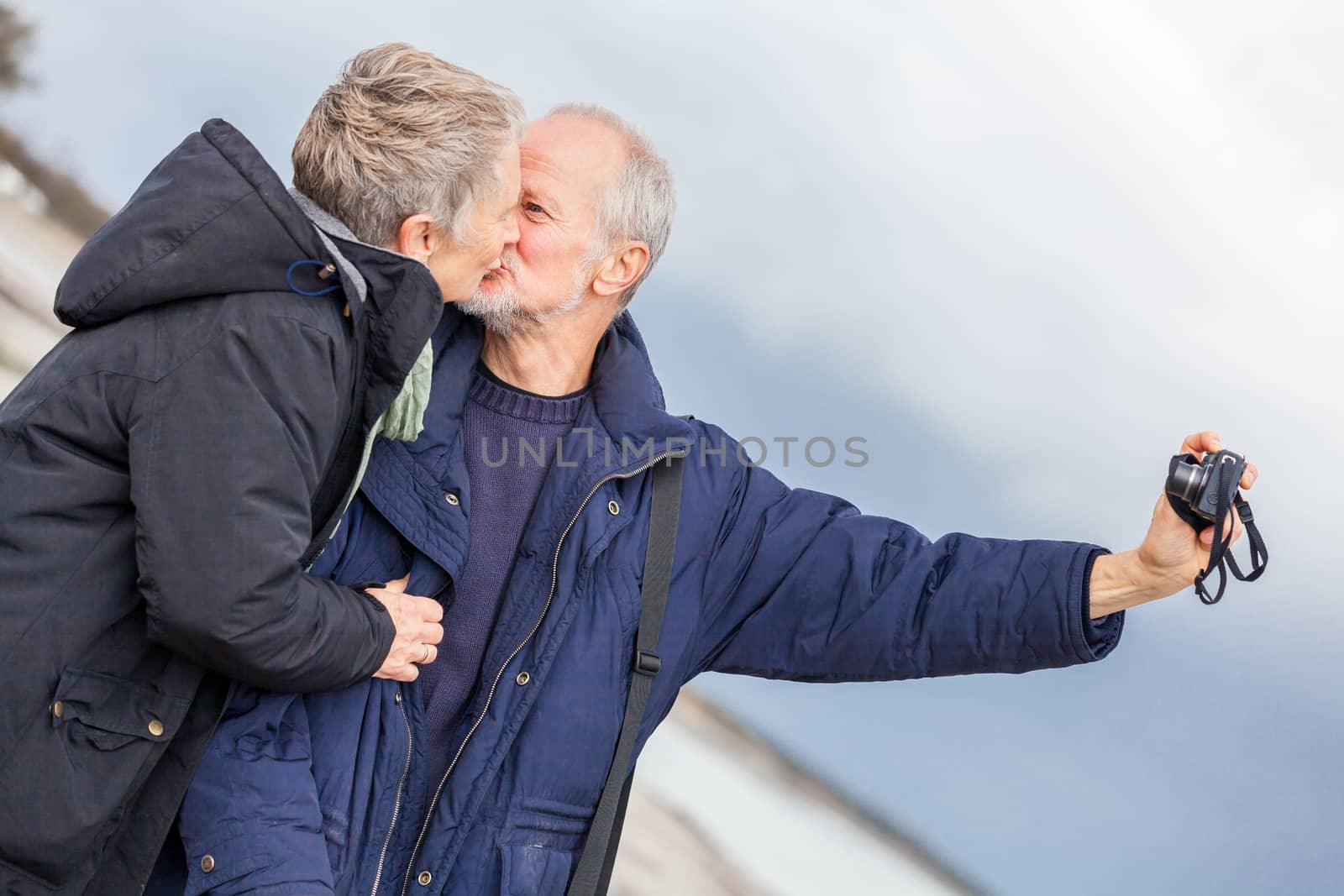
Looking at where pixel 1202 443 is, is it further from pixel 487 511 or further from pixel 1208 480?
pixel 487 511

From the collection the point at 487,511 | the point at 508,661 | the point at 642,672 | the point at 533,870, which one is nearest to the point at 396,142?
the point at 487,511

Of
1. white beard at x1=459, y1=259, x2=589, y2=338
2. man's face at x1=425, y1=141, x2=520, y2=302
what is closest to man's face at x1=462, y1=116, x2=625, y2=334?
white beard at x1=459, y1=259, x2=589, y2=338

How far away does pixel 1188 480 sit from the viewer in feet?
6.29

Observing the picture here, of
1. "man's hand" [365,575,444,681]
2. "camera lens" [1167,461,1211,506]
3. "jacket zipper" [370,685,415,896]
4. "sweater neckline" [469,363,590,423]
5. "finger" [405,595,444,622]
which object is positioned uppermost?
"camera lens" [1167,461,1211,506]

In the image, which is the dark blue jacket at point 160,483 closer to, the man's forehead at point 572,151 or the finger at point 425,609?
the finger at point 425,609

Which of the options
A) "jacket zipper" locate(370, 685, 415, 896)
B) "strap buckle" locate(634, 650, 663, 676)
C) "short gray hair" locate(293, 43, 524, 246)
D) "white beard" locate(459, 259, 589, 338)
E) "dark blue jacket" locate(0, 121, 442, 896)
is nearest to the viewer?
"dark blue jacket" locate(0, 121, 442, 896)

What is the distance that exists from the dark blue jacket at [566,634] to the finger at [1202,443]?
22cm

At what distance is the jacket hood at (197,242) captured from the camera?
1607 mm

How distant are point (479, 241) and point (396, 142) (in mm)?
190

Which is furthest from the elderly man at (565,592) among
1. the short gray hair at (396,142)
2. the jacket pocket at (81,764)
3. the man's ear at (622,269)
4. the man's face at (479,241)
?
the short gray hair at (396,142)

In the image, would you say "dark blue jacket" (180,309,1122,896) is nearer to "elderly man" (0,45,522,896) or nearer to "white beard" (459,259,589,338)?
"white beard" (459,259,589,338)

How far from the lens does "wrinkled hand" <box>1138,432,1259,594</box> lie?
197 cm

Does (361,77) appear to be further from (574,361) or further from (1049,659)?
(1049,659)

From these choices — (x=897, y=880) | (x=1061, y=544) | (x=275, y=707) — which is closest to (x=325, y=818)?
(x=275, y=707)
